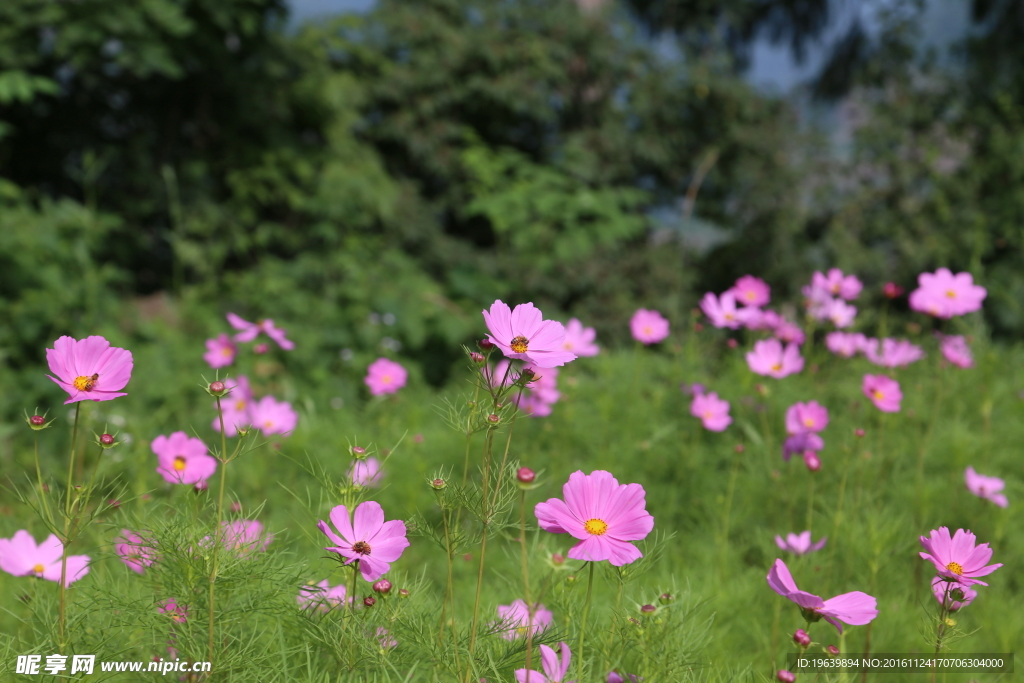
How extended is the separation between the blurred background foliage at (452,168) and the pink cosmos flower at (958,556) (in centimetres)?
254

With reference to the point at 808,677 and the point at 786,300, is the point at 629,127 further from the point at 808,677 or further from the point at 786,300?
the point at 808,677

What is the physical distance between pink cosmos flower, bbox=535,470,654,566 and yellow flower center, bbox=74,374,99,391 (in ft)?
1.63

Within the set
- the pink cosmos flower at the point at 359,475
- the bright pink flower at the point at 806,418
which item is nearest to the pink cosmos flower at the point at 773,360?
the bright pink flower at the point at 806,418

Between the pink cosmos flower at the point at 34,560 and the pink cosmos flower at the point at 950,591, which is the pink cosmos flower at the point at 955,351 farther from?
the pink cosmos flower at the point at 34,560

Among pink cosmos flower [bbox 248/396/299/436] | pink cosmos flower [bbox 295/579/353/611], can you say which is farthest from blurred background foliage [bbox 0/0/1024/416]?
pink cosmos flower [bbox 295/579/353/611]

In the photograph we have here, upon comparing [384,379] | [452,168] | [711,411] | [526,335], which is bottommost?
[384,379]

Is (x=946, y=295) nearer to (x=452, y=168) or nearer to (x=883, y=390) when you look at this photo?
(x=883, y=390)

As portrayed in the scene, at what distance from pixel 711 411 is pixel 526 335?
50.2 inches

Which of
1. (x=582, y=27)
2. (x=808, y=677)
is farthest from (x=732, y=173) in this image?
(x=808, y=677)

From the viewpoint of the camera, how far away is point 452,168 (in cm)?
458

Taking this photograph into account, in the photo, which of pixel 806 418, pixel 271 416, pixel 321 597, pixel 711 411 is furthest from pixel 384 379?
pixel 321 597

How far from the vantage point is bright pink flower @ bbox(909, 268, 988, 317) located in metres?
1.72

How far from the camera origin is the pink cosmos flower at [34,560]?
99cm

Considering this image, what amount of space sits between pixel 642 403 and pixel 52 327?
2.36m
